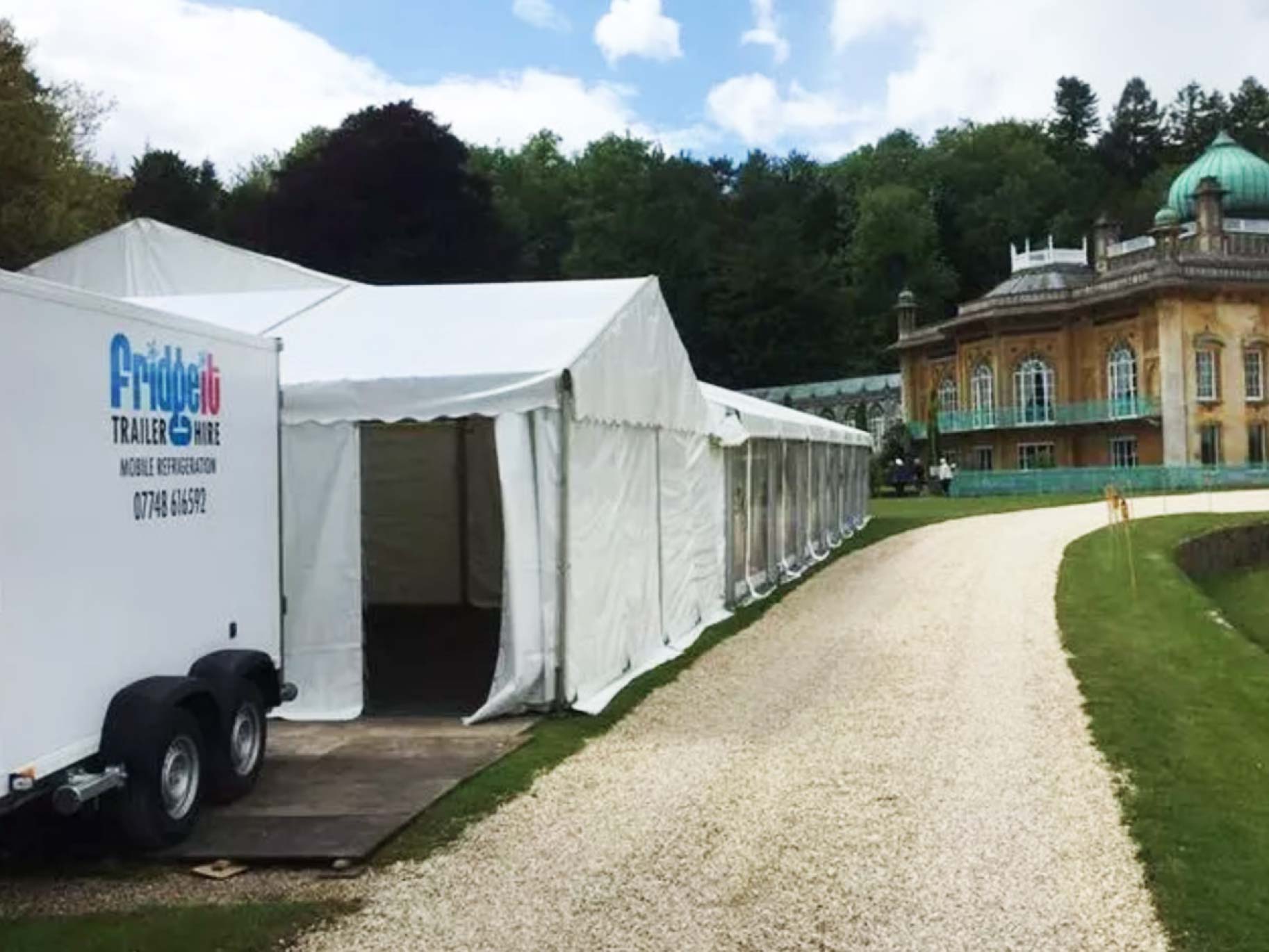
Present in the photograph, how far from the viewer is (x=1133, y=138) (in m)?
100

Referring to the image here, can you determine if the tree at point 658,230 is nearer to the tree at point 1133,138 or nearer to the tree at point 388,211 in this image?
the tree at point 388,211

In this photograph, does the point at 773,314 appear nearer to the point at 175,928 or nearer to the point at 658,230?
the point at 658,230

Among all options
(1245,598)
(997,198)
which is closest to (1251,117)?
(997,198)

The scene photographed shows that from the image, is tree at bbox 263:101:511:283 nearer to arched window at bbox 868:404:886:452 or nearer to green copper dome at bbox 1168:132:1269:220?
arched window at bbox 868:404:886:452

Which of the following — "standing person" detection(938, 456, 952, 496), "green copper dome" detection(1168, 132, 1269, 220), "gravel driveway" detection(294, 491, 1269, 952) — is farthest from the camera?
"green copper dome" detection(1168, 132, 1269, 220)

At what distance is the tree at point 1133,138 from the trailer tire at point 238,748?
9890 cm

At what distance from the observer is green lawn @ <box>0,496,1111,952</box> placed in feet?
16.1

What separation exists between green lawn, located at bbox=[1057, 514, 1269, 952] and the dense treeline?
21325 millimetres

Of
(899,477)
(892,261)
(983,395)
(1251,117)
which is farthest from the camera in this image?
(1251,117)

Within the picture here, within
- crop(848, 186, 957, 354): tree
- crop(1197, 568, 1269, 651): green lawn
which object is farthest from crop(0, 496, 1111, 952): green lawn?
crop(848, 186, 957, 354): tree

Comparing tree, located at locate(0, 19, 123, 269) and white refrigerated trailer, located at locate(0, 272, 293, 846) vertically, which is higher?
tree, located at locate(0, 19, 123, 269)

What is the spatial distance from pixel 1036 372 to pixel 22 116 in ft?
146

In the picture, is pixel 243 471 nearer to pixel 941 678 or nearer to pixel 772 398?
pixel 941 678

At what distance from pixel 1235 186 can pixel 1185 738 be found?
58612mm
